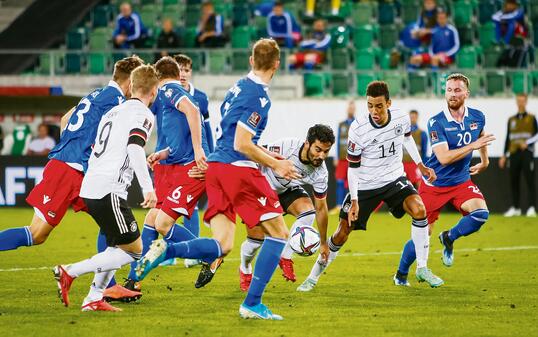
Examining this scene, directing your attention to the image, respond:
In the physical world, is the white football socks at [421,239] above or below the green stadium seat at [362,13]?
below

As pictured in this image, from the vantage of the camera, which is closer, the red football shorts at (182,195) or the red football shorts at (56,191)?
the red football shorts at (56,191)

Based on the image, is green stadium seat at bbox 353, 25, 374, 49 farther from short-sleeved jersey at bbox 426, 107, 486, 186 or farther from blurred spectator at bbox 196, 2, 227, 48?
short-sleeved jersey at bbox 426, 107, 486, 186

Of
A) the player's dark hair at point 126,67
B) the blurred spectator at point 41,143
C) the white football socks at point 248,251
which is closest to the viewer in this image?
the player's dark hair at point 126,67

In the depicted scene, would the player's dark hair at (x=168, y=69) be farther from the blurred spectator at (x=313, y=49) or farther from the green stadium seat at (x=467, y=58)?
the green stadium seat at (x=467, y=58)

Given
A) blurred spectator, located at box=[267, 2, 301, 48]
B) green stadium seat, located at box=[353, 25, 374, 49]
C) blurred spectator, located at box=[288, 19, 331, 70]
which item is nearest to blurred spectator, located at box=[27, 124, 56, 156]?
blurred spectator, located at box=[267, 2, 301, 48]

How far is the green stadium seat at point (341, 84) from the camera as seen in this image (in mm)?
22469

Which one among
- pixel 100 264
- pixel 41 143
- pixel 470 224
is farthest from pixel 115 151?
pixel 41 143

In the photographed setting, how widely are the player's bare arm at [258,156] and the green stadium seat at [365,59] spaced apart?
50.8 ft

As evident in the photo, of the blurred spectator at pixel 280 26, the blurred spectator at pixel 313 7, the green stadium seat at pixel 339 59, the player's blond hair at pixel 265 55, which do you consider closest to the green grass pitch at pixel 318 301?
the player's blond hair at pixel 265 55

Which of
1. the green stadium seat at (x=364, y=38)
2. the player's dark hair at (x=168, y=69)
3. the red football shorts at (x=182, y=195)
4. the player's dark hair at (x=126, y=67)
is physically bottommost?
the red football shorts at (x=182, y=195)

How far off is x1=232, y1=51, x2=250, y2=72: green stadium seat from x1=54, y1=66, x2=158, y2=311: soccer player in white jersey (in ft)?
46.6

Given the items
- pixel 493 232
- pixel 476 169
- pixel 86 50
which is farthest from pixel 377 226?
pixel 86 50

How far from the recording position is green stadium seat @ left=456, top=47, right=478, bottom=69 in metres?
23.1

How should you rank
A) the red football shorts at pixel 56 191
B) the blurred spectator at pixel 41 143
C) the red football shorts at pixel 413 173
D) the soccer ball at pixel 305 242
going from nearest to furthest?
the red football shorts at pixel 56 191, the soccer ball at pixel 305 242, the red football shorts at pixel 413 173, the blurred spectator at pixel 41 143
